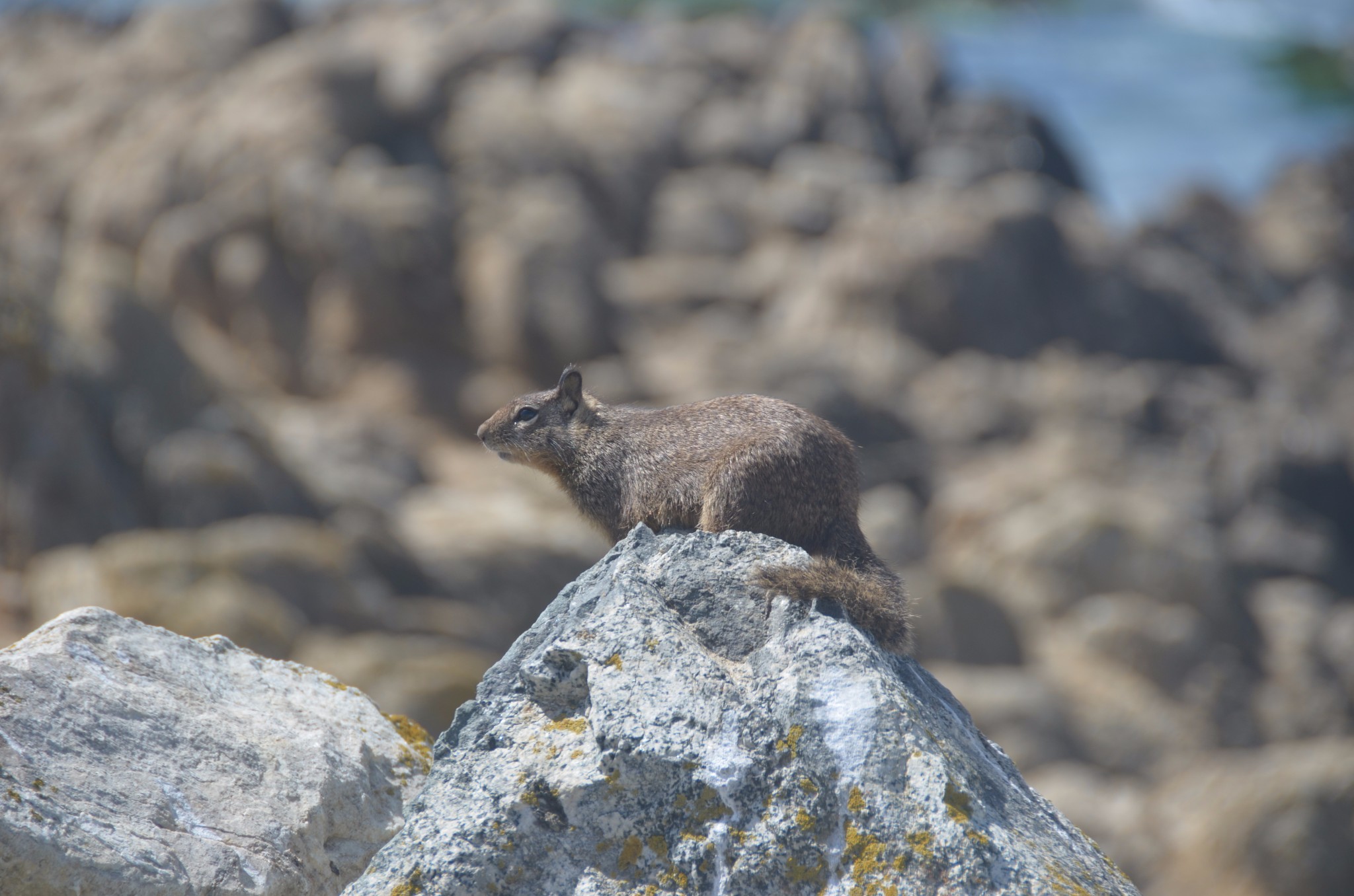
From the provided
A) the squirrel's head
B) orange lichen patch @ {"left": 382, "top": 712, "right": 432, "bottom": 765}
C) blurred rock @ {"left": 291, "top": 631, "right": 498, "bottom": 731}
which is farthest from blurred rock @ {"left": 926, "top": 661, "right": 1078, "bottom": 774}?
orange lichen patch @ {"left": 382, "top": 712, "right": 432, "bottom": 765}

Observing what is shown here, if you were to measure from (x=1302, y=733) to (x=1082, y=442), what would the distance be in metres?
12.3

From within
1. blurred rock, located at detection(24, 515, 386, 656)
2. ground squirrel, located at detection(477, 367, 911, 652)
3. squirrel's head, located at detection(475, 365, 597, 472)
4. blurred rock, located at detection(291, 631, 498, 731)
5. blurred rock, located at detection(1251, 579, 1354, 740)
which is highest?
blurred rock, located at detection(1251, 579, 1354, 740)

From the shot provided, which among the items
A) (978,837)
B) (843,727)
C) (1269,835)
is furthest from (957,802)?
(1269,835)

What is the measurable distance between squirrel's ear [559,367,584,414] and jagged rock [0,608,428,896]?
271cm

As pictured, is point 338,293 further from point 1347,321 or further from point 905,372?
point 1347,321

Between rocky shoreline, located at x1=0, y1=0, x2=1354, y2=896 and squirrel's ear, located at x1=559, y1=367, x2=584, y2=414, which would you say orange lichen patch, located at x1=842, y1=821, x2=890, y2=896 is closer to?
squirrel's ear, located at x1=559, y1=367, x2=584, y2=414

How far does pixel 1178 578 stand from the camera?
30234 millimetres

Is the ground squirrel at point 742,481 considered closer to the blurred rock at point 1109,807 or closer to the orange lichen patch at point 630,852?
the orange lichen patch at point 630,852

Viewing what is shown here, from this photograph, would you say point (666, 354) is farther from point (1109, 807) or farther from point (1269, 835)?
point (1269, 835)

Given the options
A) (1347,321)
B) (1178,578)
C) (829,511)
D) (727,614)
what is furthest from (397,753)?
(1347,321)

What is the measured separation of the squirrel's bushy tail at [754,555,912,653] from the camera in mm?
6043

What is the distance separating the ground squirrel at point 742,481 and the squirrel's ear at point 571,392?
19 mm

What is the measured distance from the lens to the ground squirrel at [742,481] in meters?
6.38

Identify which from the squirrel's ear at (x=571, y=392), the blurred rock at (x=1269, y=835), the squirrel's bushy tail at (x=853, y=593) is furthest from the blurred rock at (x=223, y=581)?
the blurred rock at (x=1269, y=835)
